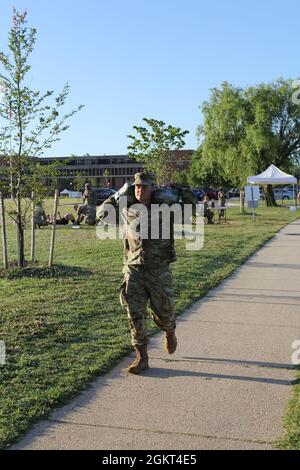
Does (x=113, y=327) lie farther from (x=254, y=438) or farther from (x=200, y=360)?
(x=254, y=438)

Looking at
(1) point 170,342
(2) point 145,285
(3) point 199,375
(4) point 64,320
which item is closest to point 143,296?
(2) point 145,285

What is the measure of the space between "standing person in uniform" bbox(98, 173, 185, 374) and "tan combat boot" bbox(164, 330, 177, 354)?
7 centimetres

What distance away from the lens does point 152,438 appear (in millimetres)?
3703

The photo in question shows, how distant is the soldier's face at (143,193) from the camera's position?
16.8ft

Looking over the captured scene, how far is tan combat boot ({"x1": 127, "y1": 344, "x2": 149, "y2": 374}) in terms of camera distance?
5016 millimetres

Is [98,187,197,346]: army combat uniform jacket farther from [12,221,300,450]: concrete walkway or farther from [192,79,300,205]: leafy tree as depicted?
[192,79,300,205]: leafy tree

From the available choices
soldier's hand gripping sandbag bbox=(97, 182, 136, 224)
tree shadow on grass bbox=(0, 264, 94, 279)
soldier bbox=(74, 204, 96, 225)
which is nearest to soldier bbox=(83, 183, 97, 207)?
soldier bbox=(74, 204, 96, 225)

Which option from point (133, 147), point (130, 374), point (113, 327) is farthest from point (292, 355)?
point (133, 147)

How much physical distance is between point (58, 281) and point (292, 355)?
15.7ft

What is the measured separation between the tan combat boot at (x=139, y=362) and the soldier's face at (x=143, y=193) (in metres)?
1.29

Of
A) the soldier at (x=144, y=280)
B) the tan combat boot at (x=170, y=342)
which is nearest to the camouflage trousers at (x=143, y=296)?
the soldier at (x=144, y=280)

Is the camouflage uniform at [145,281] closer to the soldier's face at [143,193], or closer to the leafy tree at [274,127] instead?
the soldier's face at [143,193]

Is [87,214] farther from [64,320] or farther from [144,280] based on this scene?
[144,280]

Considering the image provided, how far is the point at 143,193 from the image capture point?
5.15m
